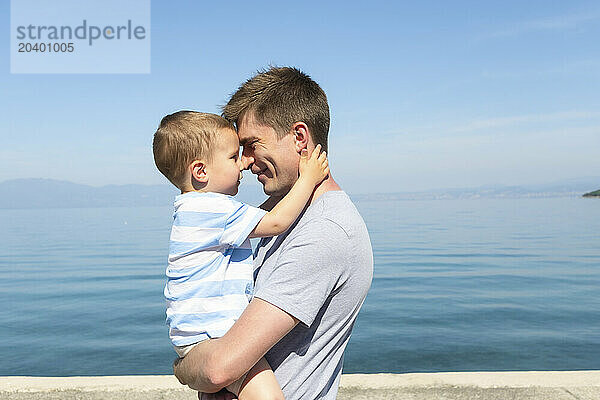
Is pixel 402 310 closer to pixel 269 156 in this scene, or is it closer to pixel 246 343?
pixel 269 156

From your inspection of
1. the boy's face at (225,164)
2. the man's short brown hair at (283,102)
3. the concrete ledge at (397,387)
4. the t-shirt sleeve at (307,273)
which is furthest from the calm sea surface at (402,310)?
the t-shirt sleeve at (307,273)

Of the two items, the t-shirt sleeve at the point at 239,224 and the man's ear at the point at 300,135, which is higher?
the man's ear at the point at 300,135

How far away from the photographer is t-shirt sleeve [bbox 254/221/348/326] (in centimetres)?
214

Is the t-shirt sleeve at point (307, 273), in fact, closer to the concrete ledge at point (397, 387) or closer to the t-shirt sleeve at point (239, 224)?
the t-shirt sleeve at point (239, 224)

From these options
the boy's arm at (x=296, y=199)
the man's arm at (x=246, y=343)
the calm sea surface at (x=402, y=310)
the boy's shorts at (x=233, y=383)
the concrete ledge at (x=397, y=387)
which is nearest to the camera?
the man's arm at (x=246, y=343)

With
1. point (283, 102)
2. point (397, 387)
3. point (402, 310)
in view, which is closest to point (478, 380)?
point (397, 387)

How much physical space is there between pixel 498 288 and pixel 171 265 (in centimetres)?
1641

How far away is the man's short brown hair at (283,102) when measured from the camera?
2533mm

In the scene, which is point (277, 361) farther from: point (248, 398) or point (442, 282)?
point (442, 282)

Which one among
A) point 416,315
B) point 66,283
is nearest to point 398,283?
point 416,315

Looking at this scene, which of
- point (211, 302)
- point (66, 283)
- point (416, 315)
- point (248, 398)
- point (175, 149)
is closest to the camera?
point (248, 398)

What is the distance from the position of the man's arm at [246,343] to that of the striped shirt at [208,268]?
0.31m

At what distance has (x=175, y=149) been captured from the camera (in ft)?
8.77

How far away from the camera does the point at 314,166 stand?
253 cm
